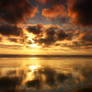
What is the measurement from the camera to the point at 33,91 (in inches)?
412

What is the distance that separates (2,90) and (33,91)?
2.91 m

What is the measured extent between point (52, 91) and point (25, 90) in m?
2.55

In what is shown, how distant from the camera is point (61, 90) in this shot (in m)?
10.7

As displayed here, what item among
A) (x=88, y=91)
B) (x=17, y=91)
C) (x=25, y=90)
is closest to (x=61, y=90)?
(x=88, y=91)

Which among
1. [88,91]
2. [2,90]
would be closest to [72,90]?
[88,91]

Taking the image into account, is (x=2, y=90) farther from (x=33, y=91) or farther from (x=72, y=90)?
(x=72, y=90)

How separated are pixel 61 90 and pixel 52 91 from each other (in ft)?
2.95

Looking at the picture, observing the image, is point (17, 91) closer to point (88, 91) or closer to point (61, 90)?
point (61, 90)

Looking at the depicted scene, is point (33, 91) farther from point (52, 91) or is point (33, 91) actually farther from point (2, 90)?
point (2, 90)

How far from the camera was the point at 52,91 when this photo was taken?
10.5 m

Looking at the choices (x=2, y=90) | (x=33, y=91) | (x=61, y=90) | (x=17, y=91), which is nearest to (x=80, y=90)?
(x=61, y=90)

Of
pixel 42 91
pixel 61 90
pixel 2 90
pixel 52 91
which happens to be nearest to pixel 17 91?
pixel 2 90

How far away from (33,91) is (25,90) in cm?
81

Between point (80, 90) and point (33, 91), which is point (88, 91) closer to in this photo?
point (80, 90)
